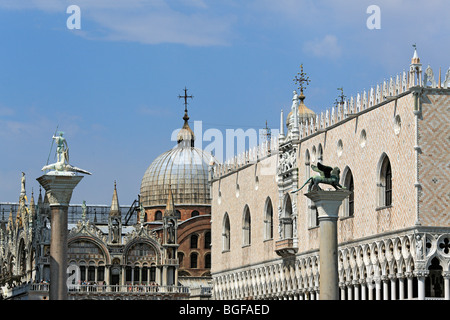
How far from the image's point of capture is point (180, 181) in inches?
3140

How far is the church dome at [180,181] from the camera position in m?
79.7

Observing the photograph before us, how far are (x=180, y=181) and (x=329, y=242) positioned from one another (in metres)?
51.7

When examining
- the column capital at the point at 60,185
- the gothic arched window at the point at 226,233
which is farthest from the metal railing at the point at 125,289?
the column capital at the point at 60,185

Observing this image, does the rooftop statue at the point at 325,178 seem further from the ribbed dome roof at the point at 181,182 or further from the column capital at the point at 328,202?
the ribbed dome roof at the point at 181,182

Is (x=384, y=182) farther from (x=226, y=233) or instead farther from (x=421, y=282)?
(x=226, y=233)

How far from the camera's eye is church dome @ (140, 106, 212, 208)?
261ft

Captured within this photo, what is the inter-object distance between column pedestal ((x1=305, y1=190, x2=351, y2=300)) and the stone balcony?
2205cm

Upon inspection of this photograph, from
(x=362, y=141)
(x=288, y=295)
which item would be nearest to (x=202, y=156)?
(x=288, y=295)

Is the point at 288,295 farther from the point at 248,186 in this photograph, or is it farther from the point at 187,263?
the point at 187,263

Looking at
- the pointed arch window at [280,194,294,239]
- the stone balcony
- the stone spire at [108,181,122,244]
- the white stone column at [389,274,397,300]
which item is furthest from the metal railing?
the white stone column at [389,274,397,300]

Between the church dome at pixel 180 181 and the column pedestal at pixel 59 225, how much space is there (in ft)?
152

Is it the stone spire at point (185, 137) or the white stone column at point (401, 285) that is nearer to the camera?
the white stone column at point (401, 285)

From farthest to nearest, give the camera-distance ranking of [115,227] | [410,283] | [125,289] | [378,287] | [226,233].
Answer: [115,227], [125,289], [226,233], [378,287], [410,283]

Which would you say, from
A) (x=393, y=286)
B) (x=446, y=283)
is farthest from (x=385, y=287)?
(x=446, y=283)
